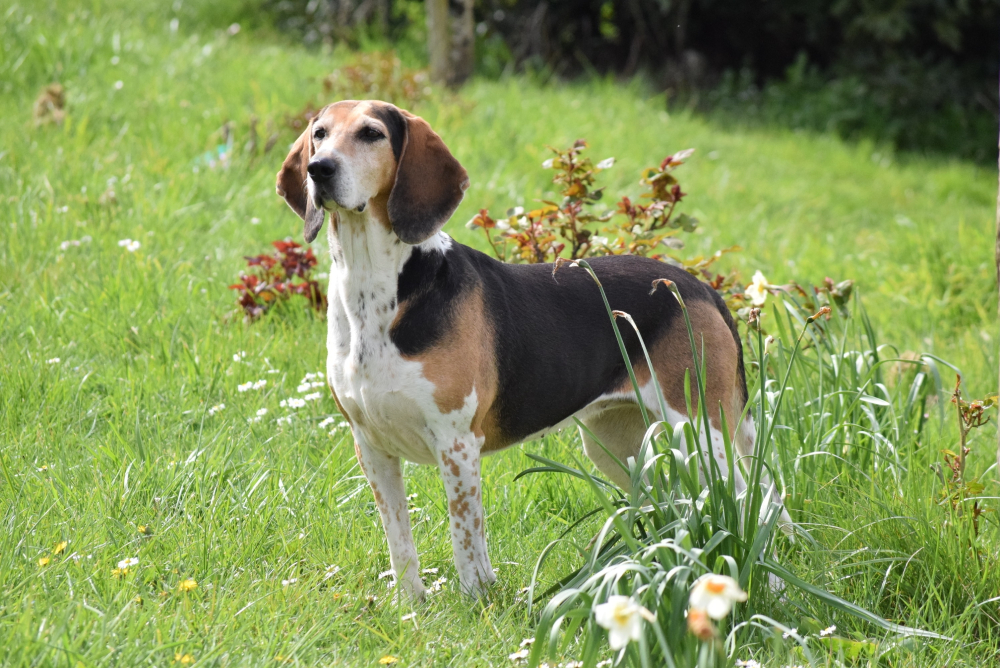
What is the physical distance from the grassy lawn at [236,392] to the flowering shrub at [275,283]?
137 millimetres

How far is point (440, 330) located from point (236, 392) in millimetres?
1737

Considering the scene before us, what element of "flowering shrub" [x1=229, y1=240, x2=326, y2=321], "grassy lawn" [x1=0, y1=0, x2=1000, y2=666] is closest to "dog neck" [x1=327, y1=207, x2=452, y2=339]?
"grassy lawn" [x1=0, y1=0, x2=1000, y2=666]

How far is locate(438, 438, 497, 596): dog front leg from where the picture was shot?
2930 mm

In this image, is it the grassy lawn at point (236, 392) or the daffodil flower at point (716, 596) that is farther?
the grassy lawn at point (236, 392)

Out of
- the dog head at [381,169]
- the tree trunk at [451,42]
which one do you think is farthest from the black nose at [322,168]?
the tree trunk at [451,42]

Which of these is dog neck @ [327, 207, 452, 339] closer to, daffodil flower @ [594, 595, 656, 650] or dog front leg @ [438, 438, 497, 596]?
dog front leg @ [438, 438, 497, 596]

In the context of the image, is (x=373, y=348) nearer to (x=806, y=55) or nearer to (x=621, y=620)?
(x=621, y=620)

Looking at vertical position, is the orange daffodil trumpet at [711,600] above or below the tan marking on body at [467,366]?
above

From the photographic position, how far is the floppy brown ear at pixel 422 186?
9.41 feet

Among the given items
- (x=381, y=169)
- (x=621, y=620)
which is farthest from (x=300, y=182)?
(x=621, y=620)

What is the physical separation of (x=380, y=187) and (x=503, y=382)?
2.35 ft

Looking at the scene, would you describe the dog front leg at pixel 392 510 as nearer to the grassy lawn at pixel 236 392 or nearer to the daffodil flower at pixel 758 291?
the grassy lawn at pixel 236 392

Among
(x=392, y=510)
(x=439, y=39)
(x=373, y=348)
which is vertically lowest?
(x=439, y=39)

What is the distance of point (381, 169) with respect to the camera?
9.45 ft
